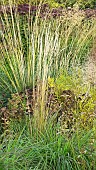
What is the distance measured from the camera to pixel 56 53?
5.41 meters

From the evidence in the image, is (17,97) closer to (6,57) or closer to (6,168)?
(6,57)

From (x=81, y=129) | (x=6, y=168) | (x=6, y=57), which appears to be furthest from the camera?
(x=6, y=57)

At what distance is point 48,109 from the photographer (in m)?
4.34

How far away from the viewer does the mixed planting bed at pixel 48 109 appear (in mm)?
3559

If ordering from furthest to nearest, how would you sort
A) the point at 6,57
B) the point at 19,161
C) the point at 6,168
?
the point at 6,57 → the point at 19,161 → the point at 6,168

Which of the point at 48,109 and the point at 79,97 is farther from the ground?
the point at 79,97

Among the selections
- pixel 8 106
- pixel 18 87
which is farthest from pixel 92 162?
pixel 18 87

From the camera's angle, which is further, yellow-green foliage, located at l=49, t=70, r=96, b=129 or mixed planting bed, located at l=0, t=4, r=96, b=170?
yellow-green foliage, located at l=49, t=70, r=96, b=129

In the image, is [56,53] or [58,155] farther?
[56,53]

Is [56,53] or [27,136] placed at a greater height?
[56,53]

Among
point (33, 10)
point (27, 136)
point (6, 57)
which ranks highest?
point (33, 10)

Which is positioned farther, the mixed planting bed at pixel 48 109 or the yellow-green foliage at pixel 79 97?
the yellow-green foliage at pixel 79 97

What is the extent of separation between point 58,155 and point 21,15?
3.63 m

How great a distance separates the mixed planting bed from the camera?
3559 millimetres
